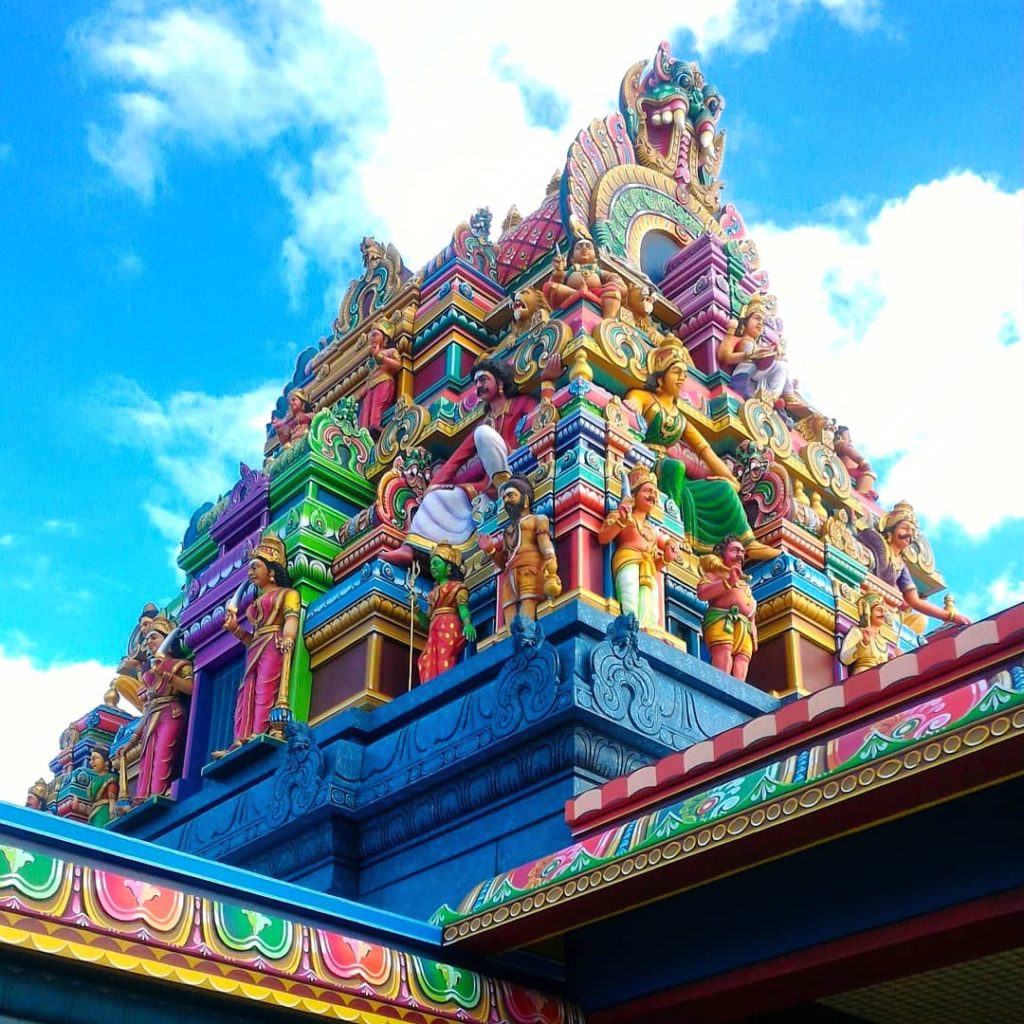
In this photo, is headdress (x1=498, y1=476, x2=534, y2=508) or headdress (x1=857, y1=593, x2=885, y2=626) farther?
headdress (x1=857, y1=593, x2=885, y2=626)

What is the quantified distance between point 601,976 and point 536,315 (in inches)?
361

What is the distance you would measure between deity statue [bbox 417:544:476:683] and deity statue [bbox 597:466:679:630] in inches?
66.0

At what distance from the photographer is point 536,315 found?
→ 15.9 metres

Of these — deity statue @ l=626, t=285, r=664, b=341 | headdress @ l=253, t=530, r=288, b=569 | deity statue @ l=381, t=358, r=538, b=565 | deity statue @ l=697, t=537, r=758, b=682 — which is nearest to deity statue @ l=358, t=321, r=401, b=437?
deity statue @ l=381, t=358, r=538, b=565

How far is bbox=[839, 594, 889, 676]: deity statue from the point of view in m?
15.0

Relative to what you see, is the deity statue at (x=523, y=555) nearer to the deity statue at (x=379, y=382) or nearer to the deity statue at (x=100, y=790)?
the deity statue at (x=379, y=382)

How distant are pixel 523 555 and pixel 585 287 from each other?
385 centimetres

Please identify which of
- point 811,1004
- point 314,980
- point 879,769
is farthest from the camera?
point 811,1004

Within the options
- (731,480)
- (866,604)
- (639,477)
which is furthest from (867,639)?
(639,477)

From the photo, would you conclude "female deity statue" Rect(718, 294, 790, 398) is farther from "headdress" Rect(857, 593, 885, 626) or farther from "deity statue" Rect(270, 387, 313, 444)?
"deity statue" Rect(270, 387, 313, 444)

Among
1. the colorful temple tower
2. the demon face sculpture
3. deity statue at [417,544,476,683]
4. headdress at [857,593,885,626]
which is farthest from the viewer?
the demon face sculpture

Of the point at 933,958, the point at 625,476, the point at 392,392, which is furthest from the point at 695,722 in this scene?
the point at 392,392

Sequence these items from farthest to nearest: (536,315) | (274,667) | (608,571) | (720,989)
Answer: (536,315)
(274,667)
(608,571)
(720,989)

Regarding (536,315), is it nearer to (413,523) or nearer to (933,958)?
(413,523)
